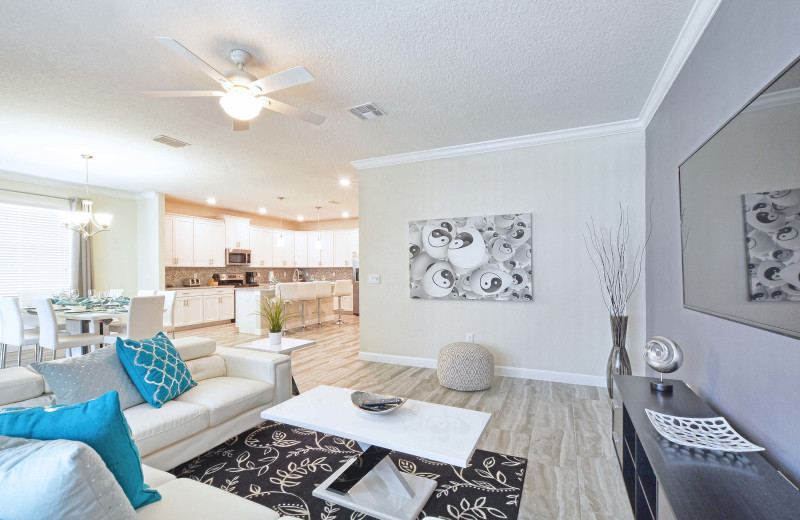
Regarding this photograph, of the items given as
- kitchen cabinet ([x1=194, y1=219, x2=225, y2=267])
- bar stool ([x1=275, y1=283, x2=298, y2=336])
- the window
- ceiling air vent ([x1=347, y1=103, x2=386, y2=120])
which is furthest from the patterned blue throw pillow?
kitchen cabinet ([x1=194, y1=219, x2=225, y2=267])

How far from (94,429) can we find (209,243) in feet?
25.2

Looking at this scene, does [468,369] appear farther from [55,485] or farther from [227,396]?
[55,485]

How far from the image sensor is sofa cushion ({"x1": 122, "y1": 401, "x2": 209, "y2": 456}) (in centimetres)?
196

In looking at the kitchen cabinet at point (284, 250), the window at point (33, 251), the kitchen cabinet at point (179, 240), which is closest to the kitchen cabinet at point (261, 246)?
the kitchen cabinet at point (284, 250)

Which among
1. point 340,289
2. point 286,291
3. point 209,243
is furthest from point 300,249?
point 286,291

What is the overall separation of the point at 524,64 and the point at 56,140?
15.7ft

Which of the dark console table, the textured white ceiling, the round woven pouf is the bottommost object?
the round woven pouf

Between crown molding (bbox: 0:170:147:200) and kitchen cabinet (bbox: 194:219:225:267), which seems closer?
crown molding (bbox: 0:170:147:200)

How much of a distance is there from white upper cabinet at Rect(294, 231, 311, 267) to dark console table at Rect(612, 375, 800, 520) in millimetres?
9105

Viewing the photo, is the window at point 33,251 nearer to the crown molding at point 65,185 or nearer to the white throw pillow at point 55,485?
the crown molding at point 65,185

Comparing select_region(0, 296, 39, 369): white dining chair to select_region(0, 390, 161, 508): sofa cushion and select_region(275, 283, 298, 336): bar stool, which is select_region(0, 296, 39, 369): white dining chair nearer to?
select_region(275, 283, 298, 336): bar stool

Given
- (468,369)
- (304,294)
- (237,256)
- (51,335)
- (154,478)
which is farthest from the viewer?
(237,256)

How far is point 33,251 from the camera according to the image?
5707 mm

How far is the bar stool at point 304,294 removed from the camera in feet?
23.9
